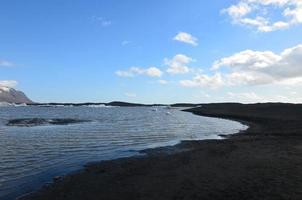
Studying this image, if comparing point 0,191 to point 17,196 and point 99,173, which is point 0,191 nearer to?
point 17,196

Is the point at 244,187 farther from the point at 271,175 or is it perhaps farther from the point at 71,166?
the point at 71,166

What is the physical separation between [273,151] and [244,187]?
492 inches

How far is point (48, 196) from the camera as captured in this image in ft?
58.5

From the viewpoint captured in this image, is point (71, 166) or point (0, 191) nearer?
point (0, 191)

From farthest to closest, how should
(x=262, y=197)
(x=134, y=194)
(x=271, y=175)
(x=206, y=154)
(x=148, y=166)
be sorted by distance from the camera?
1. (x=206, y=154)
2. (x=148, y=166)
3. (x=271, y=175)
4. (x=134, y=194)
5. (x=262, y=197)

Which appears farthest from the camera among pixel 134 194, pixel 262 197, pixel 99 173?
pixel 99 173

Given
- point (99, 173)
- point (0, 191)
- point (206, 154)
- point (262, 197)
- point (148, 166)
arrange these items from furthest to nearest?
point (206, 154) → point (148, 166) → point (99, 173) → point (0, 191) → point (262, 197)

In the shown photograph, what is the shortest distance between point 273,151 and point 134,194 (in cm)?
1536

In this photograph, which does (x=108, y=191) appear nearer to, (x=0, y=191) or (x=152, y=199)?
(x=152, y=199)

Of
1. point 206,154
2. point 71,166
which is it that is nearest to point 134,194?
point 71,166

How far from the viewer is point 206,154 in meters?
29.0

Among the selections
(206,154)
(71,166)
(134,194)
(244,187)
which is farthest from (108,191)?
(206,154)

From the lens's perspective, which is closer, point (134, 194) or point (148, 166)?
point (134, 194)

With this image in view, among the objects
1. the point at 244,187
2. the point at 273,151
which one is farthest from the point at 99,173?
the point at 273,151
